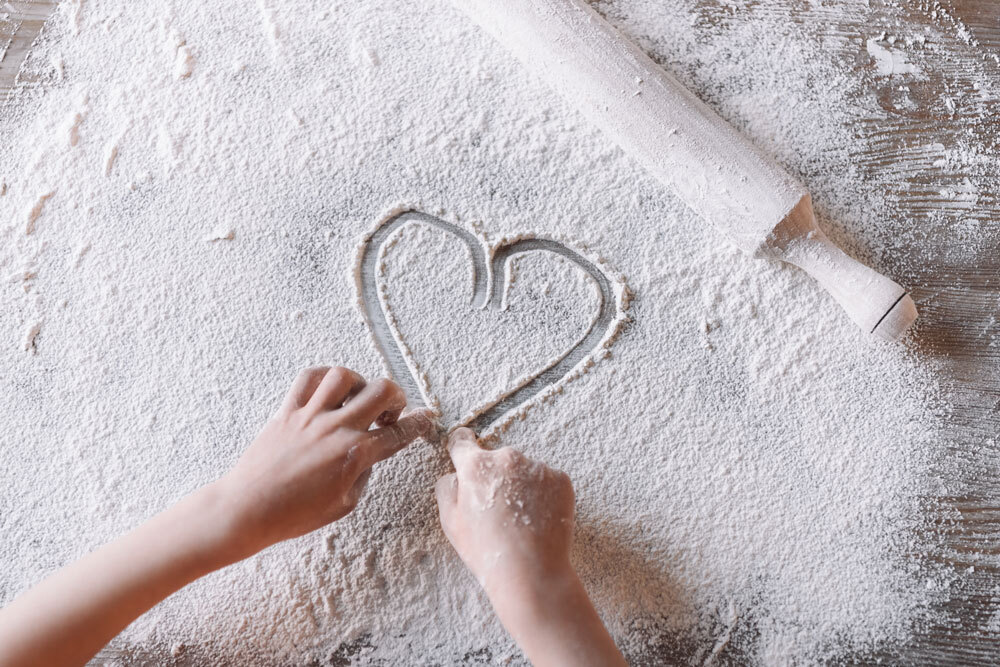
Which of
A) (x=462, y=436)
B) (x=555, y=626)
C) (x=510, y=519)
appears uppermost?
(x=462, y=436)

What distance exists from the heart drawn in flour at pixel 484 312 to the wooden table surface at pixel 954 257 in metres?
0.33

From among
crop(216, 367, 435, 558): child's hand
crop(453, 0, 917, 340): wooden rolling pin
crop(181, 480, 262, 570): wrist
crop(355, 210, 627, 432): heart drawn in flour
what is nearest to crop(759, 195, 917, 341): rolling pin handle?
crop(453, 0, 917, 340): wooden rolling pin

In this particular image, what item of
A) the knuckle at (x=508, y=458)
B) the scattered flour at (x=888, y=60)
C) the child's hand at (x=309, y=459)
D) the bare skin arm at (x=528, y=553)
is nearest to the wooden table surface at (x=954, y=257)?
the scattered flour at (x=888, y=60)

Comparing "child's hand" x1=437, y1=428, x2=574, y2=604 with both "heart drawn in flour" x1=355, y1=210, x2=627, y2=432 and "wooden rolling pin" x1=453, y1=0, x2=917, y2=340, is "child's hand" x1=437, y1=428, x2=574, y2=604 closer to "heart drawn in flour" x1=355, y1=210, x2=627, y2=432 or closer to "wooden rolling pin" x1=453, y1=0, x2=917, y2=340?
"heart drawn in flour" x1=355, y1=210, x2=627, y2=432

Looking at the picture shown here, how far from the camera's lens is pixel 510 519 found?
65cm

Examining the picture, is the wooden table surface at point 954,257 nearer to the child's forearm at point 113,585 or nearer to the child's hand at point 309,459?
the child's hand at point 309,459

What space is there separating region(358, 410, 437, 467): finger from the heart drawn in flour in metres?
0.04

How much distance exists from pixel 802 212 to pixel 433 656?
24.8 inches

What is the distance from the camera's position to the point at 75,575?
2.14 feet

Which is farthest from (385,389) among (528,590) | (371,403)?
(528,590)

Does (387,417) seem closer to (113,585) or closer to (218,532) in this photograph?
(218,532)

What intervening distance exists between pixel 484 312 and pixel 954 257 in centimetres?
56

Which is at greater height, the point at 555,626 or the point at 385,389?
the point at 385,389

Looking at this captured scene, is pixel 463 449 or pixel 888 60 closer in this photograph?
pixel 463 449
